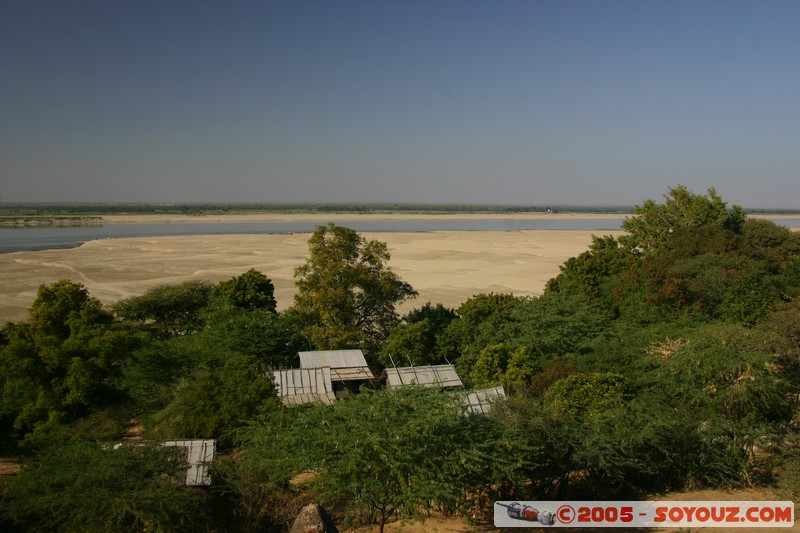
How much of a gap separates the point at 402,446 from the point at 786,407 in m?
11.0

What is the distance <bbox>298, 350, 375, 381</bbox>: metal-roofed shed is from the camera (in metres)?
18.3

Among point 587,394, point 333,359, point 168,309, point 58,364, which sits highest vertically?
point 58,364

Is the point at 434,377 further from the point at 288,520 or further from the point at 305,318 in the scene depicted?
the point at 288,520

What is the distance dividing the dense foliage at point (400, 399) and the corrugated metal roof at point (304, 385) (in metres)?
1.11

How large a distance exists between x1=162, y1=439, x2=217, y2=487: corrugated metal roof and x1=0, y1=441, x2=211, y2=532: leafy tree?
37cm

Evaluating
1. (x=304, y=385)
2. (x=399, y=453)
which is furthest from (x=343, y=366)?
(x=399, y=453)

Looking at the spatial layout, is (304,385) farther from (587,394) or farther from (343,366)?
(587,394)

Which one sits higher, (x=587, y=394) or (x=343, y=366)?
(x=587, y=394)

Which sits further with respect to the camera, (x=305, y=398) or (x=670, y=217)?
(x=670, y=217)

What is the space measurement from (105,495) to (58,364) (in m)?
7.98

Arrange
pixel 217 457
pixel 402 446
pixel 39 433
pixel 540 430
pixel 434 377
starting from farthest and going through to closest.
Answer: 1. pixel 434 377
2. pixel 39 433
3. pixel 217 457
4. pixel 540 430
5. pixel 402 446

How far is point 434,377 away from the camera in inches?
713

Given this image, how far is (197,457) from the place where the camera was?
40.3 ft

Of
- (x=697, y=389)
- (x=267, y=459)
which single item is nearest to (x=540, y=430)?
(x=697, y=389)
